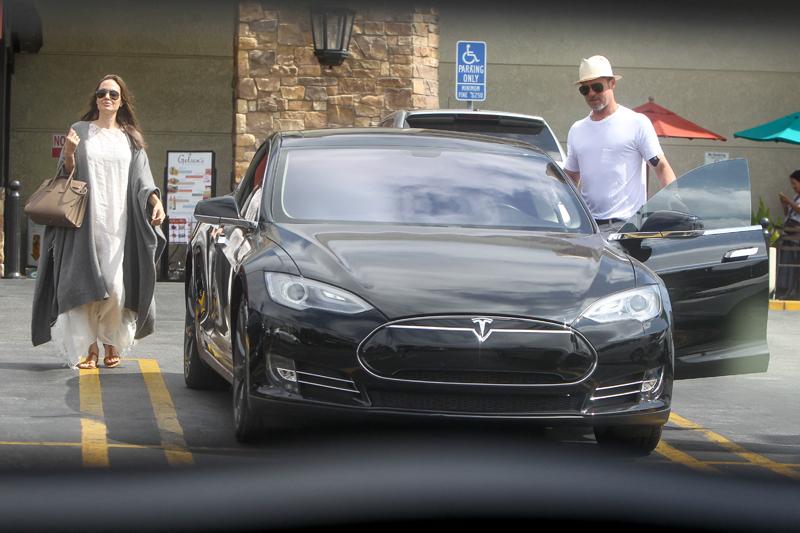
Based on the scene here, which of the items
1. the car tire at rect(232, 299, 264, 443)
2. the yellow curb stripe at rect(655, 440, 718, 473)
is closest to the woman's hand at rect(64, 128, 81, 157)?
the car tire at rect(232, 299, 264, 443)

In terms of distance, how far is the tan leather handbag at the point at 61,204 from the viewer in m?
7.66

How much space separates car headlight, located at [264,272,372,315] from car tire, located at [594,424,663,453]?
3.96 ft

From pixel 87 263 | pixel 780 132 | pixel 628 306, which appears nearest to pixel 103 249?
pixel 87 263

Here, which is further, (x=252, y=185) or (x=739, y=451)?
(x=252, y=185)

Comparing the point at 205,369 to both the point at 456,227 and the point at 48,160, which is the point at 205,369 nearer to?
the point at 456,227

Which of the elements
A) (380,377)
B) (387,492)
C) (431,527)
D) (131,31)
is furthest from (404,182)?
(131,31)

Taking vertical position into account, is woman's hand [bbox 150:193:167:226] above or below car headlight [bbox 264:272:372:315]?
above

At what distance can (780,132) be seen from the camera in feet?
60.2

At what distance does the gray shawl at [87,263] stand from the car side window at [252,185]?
89 centimetres

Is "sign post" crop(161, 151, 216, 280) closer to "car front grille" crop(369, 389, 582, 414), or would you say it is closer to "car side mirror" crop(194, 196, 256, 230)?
"car side mirror" crop(194, 196, 256, 230)

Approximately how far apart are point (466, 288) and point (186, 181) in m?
14.5

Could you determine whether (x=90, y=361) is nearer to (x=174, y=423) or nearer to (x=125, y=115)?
(x=125, y=115)

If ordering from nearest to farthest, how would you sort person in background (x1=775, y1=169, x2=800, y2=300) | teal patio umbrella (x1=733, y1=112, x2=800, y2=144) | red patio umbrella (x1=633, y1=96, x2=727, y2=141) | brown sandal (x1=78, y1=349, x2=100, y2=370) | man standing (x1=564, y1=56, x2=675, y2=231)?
man standing (x1=564, y1=56, x2=675, y2=231) → brown sandal (x1=78, y1=349, x2=100, y2=370) → person in background (x1=775, y1=169, x2=800, y2=300) → teal patio umbrella (x1=733, y1=112, x2=800, y2=144) → red patio umbrella (x1=633, y1=96, x2=727, y2=141)

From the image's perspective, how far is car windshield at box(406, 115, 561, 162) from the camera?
11539 millimetres
